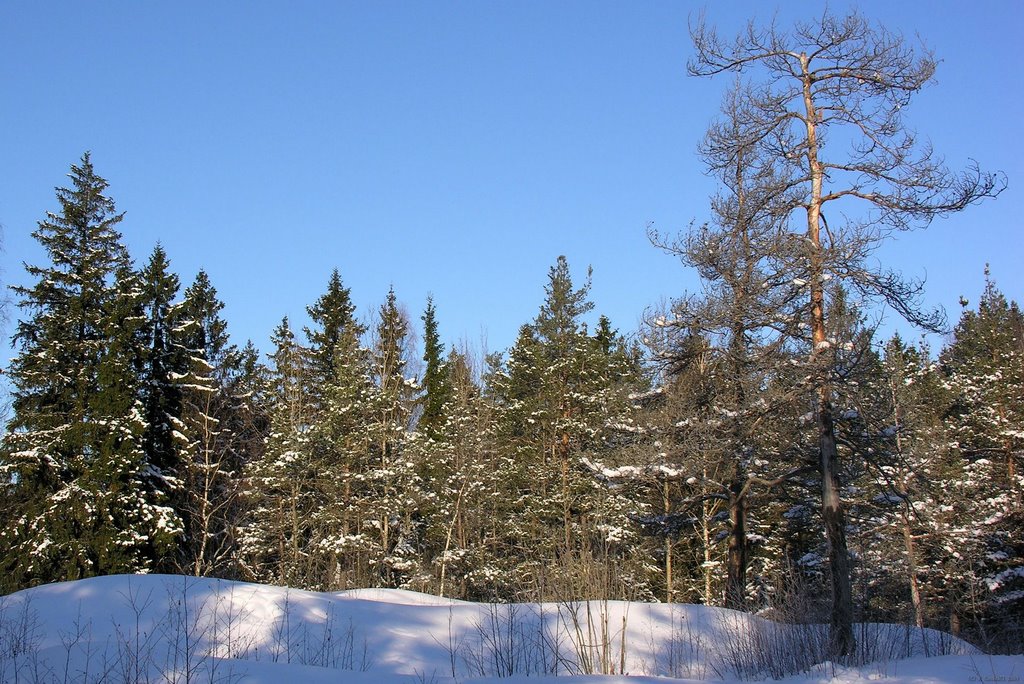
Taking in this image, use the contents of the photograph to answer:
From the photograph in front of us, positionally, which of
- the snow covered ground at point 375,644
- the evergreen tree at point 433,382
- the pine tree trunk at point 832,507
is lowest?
the snow covered ground at point 375,644

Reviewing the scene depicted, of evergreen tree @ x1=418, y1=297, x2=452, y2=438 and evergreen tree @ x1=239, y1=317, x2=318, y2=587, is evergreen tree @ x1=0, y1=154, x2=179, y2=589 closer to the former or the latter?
evergreen tree @ x1=239, y1=317, x2=318, y2=587

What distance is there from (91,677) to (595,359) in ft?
73.4

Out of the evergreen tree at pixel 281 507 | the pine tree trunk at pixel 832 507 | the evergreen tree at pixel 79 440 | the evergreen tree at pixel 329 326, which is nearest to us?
the pine tree trunk at pixel 832 507

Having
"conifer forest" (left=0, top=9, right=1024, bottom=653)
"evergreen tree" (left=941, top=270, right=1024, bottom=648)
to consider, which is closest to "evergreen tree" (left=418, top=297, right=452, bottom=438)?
"conifer forest" (left=0, top=9, right=1024, bottom=653)

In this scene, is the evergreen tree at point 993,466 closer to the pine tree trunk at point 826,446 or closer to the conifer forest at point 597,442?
the conifer forest at point 597,442

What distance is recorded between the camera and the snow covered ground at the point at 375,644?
585cm

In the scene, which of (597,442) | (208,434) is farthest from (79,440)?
(597,442)

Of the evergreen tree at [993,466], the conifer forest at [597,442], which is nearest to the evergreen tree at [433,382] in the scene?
the conifer forest at [597,442]

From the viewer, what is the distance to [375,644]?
7625 millimetres

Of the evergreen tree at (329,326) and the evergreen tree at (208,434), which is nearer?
the evergreen tree at (208,434)

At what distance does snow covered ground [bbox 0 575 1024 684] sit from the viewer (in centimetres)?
585

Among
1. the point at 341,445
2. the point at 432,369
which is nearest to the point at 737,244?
the point at 341,445

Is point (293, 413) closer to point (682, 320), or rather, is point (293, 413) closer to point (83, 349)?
point (83, 349)

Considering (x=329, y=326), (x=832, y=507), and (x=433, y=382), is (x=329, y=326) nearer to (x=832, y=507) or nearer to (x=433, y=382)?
(x=433, y=382)
